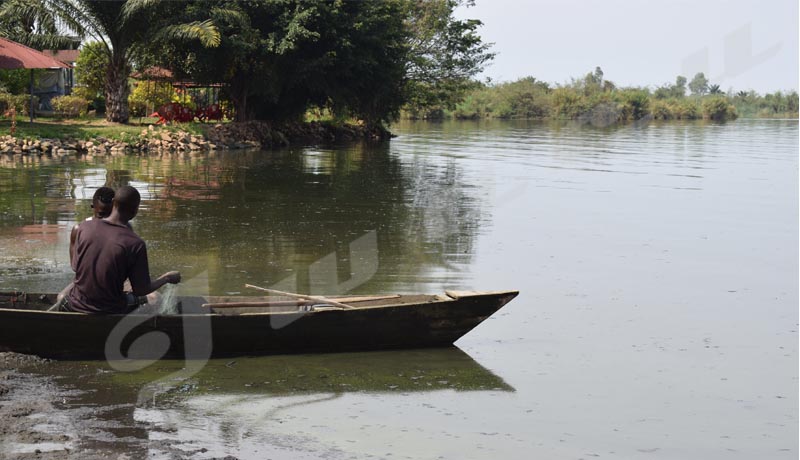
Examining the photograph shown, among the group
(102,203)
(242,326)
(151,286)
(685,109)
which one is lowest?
(242,326)

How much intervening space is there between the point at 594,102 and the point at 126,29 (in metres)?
54.8

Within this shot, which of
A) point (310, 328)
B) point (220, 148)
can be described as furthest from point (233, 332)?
point (220, 148)

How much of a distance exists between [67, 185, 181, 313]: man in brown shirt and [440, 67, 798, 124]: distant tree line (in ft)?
237

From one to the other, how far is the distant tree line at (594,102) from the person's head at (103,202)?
71.9 meters

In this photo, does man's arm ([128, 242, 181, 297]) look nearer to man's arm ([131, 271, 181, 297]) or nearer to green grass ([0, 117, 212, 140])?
man's arm ([131, 271, 181, 297])

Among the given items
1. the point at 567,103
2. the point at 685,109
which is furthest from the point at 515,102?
the point at 685,109

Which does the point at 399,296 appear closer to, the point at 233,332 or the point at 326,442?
the point at 233,332

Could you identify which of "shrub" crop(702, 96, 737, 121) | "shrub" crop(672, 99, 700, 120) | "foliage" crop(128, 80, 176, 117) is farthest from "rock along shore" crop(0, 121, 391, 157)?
"shrub" crop(702, 96, 737, 121)

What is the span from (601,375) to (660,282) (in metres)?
4.20

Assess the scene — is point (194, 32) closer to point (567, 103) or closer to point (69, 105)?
point (69, 105)

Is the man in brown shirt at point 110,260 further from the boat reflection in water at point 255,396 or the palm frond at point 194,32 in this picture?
the palm frond at point 194,32

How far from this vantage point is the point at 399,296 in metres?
8.94

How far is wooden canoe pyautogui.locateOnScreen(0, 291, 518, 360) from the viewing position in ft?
25.6

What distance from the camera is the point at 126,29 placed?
31672mm
